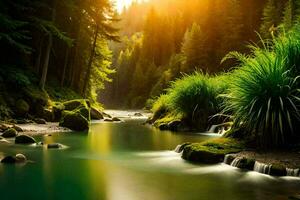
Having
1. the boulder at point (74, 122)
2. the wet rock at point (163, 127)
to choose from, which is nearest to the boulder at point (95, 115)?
the boulder at point (74, 122)

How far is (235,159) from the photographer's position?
38.5 ft

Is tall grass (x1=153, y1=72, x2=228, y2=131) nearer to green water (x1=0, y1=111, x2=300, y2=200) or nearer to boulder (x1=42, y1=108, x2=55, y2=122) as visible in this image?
boulder (x1=42, y1=108, x2=55, y2=122)

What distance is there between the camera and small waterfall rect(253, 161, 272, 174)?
34.4ft

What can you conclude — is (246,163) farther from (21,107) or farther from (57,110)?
(57,110)

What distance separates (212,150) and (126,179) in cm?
356

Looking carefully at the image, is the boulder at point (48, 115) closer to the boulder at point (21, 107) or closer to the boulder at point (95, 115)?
the boulder at point (21, 107)

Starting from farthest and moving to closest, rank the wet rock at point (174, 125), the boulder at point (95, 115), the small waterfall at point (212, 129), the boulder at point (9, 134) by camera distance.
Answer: the boulder at point (95, 115), the wet rock at point (174, 125), the small waterfall at point (212, 129), the boulder at point (9, 134)

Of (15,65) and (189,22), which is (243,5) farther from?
(15,65)

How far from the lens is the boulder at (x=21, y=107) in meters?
A: 25.1

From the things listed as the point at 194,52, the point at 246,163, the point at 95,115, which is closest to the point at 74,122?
the point at 95,115

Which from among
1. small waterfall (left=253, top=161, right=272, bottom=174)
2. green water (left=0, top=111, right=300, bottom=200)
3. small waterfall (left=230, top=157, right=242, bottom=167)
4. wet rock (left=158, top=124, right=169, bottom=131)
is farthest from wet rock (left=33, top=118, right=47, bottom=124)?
small waterfall (left=253, top=161, right=272, bottom=174)

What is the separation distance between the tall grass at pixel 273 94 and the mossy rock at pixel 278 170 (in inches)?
50.6

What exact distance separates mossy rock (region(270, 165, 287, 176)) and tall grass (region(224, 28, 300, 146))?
1.28 meters

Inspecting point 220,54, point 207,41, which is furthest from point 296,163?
point 207,41
